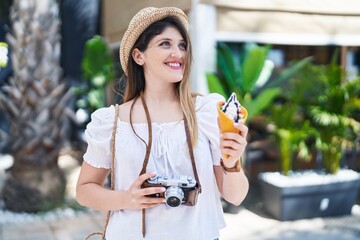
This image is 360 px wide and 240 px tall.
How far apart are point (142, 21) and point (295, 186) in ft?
11.3

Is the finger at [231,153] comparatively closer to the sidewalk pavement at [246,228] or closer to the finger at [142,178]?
the finger at [142,178]

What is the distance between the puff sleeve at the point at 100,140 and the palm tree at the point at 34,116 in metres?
3.57

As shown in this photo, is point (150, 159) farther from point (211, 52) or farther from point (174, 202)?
point (211, 52)

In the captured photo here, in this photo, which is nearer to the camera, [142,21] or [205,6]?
[142,21]

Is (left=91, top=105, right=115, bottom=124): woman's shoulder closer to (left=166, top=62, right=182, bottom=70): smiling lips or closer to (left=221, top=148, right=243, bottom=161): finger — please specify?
(left=166, top=62, right=182, bottom=70): smiling lips

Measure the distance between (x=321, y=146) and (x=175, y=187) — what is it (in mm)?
3895

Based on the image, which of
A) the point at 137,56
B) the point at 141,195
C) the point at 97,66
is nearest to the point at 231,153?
the point at 141,195

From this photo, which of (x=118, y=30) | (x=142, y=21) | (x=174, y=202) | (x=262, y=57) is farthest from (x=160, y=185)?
(x=118, y=30)

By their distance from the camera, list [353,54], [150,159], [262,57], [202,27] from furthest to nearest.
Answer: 1. [353,54]
2. [202,27]
3. [262,57]
4. [150,159]

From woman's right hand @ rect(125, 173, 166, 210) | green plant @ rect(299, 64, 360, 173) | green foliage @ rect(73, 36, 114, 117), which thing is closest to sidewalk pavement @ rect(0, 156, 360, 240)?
green plant @ rect(299, 64, 360, 173)

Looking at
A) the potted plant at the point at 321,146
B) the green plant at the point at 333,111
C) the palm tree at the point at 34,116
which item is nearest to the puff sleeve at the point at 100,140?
the potted plant at the point at 321,146

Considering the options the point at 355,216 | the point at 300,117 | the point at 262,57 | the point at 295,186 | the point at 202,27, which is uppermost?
the point at 202,27

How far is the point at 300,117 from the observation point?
5.23m

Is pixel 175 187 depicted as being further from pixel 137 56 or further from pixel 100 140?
pixel 137 56
